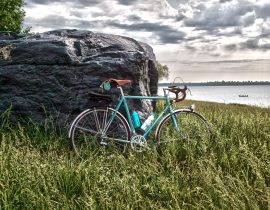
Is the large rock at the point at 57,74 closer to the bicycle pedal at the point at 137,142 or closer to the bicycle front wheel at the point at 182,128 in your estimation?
the bicycle front wheel at the point at 182,128

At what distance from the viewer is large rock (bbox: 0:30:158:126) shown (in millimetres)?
8859

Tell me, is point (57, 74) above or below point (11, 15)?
below

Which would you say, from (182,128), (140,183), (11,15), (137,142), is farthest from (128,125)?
(11,15)

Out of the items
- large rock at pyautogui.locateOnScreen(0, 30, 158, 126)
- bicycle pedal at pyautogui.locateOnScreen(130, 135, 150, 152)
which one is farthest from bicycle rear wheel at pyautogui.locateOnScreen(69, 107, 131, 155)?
large rock at pyautogui.locateOnScreen(0, 30, 158, 126)

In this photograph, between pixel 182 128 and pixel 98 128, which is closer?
pixel 98 128

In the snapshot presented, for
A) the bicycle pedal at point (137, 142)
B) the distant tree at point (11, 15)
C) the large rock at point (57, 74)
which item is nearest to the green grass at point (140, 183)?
the bicycle pedal at point (137, 142)

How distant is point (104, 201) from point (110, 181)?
78cm

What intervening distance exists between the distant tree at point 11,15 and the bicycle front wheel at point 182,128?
2247 cm

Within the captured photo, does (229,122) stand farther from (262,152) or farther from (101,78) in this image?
(101,78)

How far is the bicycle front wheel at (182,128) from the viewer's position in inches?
301

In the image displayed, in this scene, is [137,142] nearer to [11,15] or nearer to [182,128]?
[182,128]

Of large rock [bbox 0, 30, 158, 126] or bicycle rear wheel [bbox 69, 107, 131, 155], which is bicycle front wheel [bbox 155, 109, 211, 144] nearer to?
bicycle rear wheel [bbox 69, 107, 131, 155]

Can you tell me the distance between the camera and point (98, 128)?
782 centimetres

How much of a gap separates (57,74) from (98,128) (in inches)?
71.6
